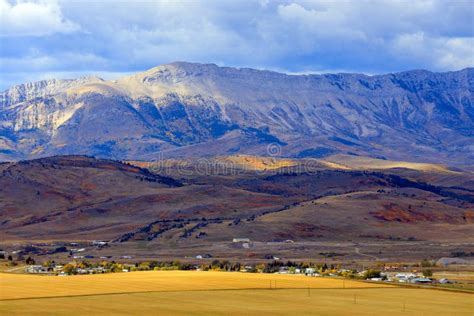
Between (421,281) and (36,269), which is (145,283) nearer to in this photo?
(421,281)

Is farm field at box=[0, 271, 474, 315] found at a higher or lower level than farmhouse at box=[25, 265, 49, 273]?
higher

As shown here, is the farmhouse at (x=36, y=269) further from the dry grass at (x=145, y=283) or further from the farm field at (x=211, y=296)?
the farm field at (x=211, y=296)

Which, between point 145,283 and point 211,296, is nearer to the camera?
point 211,296

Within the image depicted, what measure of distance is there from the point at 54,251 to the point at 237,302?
343 ft

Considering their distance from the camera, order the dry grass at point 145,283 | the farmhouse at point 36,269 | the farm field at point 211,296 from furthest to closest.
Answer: the farmhouse at point 36,269 < the dry grass at point 145,283 < the farm field at point 211,296

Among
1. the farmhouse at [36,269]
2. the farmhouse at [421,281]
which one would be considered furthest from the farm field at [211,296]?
the farmhouse at [36,269]

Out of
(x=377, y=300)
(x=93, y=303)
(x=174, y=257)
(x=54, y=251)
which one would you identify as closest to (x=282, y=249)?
(x=174, y=257)

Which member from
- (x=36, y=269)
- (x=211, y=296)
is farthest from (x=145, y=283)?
(x=36, y=269)

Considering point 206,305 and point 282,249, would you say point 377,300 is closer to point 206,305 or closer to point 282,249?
point 206,305

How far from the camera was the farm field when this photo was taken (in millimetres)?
78688

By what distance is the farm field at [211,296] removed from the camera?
258 feet

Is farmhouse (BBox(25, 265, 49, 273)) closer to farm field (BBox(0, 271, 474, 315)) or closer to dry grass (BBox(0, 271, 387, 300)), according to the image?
dry grass (BBox(0, 271, 387, 300))

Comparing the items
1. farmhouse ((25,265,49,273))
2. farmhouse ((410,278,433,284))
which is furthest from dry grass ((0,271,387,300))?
farmhouse ((25,265,49,273))

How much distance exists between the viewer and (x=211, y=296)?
89.8 m
